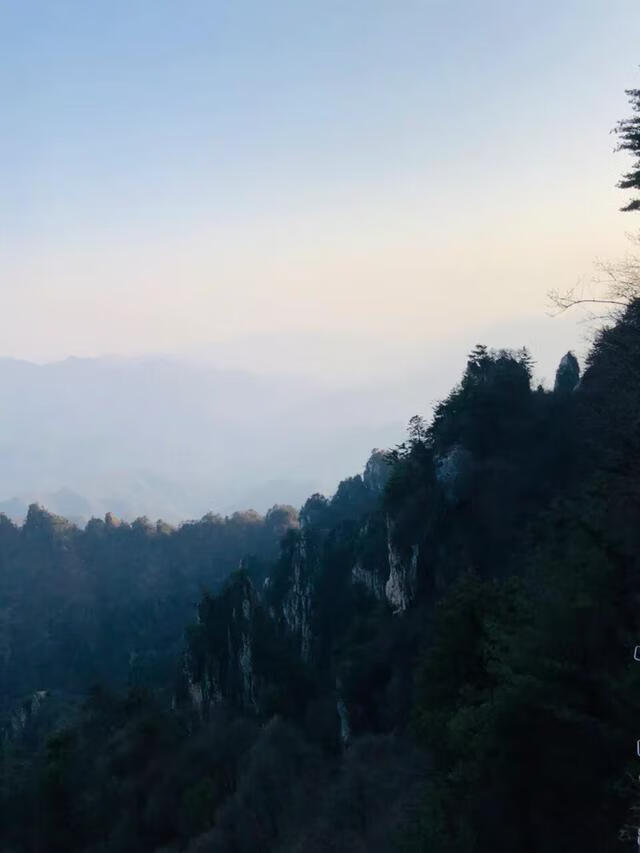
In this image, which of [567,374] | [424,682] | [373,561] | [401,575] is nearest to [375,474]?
[373,561]

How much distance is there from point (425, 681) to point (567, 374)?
2316 centimetres

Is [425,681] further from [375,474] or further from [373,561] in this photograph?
[375,474]

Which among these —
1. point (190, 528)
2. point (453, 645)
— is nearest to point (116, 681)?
point (190, 528)

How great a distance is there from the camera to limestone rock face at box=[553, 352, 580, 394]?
35.0 metres

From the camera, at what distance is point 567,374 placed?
35.9 meters

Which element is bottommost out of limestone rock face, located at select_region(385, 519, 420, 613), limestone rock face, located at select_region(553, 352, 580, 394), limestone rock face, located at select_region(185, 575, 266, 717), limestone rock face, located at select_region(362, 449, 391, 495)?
limestone rock face, located at select_region(185, 575, 266, 717)

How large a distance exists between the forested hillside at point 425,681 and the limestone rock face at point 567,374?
16 centimetres

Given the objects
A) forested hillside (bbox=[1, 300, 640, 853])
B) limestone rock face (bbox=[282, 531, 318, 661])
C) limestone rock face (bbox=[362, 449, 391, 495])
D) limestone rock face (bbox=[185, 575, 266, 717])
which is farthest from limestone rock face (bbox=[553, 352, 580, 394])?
limestone rock face (bbox=[362, 449, 391, 495])

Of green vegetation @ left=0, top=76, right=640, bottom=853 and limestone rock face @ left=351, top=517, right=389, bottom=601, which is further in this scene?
limestone rock face @ left=351, top=517, right=389, bottom=601

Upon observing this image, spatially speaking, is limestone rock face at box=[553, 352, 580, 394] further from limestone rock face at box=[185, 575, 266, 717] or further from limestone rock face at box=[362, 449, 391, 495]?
limestone rock face at box=[362, 449, 391, 495]

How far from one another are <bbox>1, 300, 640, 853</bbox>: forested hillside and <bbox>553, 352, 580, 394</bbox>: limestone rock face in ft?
0.53

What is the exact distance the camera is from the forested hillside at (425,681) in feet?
35.5

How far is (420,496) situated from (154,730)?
13.4 metres

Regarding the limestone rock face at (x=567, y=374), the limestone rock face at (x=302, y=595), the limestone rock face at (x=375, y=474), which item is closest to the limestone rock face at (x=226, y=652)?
the limestone rock face at (x=302, y=595)
